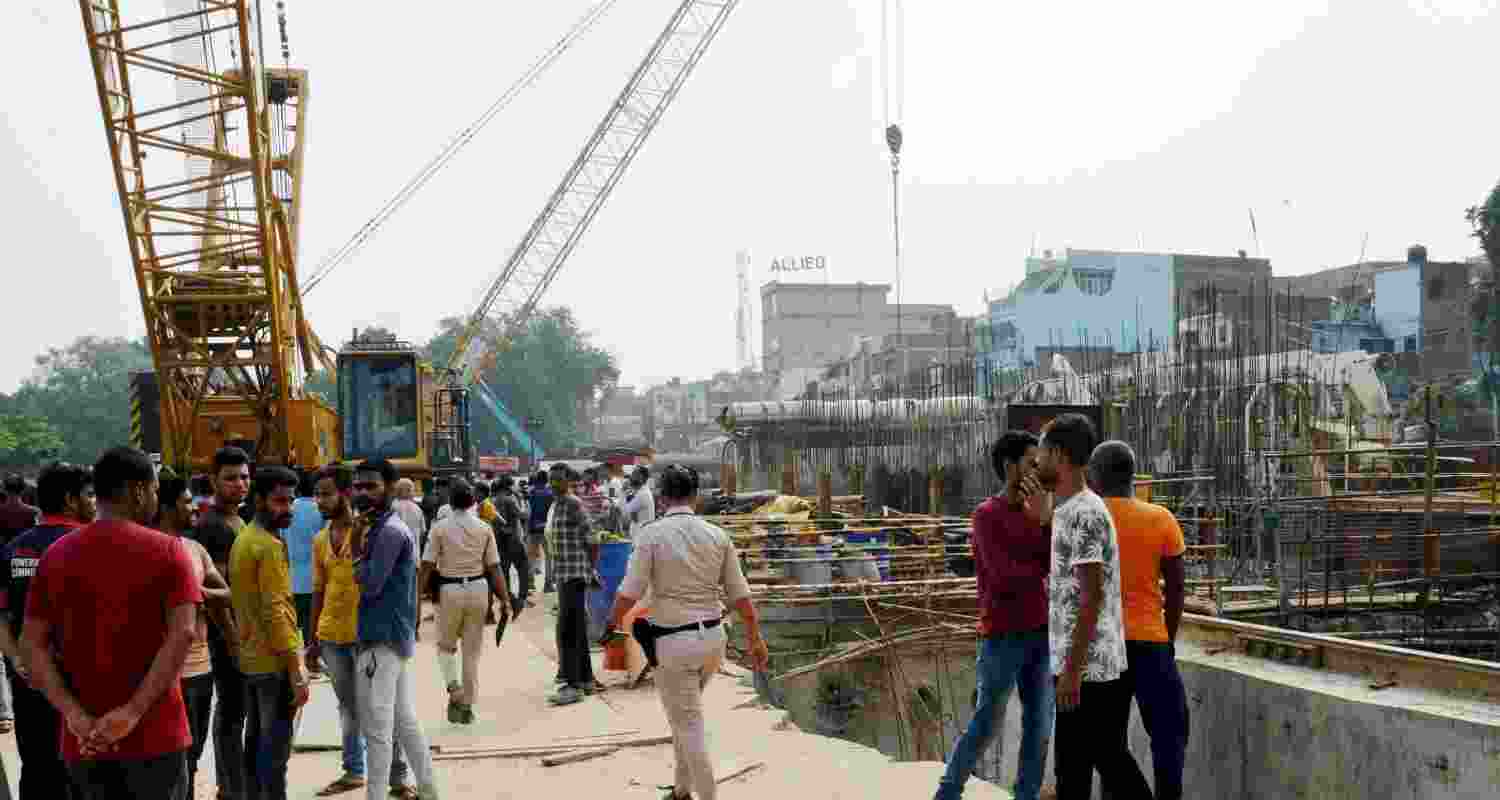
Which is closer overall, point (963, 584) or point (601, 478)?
point (963, 584)

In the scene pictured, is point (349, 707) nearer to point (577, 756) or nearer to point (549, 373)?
point (577, 756)

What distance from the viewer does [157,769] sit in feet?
12.4

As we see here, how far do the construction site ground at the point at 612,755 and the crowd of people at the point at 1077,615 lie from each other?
123 centimetres

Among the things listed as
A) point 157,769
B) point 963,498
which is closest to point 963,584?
point 963,498

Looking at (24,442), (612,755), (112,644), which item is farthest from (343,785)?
(24,442)

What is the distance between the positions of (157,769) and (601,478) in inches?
733

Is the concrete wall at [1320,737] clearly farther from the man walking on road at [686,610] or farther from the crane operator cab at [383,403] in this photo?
the crane operator cab at [383,403]

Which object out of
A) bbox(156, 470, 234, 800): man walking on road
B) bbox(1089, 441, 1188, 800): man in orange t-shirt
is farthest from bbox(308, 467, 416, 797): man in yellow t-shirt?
bbox(1089, 441, 1188, 800): man in orange t-shirt

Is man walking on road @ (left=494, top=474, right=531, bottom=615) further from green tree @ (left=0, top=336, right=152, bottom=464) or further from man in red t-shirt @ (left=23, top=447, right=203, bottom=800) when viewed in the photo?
green tree @ (left=0, top=336, right=152, bottom=464)

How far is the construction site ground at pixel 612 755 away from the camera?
6.88 m

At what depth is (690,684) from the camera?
5613 millimetres

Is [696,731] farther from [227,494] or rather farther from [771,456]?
[771,456]

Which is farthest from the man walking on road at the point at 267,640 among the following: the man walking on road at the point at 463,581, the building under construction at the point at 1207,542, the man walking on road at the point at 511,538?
the man walking on road at the point at 511,538

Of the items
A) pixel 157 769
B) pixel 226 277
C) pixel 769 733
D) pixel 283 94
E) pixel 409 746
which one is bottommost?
pixel 769 733
